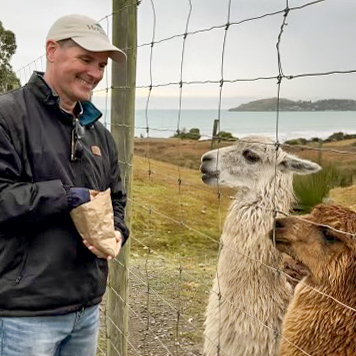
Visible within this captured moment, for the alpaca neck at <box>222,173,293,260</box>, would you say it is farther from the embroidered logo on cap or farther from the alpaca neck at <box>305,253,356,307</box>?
the embroidered logo on cap

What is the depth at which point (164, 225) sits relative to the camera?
9211 millimetres

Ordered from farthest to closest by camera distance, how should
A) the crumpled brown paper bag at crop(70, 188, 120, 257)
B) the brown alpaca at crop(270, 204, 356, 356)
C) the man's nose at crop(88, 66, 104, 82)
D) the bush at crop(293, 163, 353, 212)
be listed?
the bush at crop(293, 163, 353, 212), the brown alpaca at crop(270, 204, 356, 356), the man's nose at crop(88, 66, 104, 82), the crumpled brown paper bag at crop(70, 188, 120, 257)

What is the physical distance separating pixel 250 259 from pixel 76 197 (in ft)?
4.88

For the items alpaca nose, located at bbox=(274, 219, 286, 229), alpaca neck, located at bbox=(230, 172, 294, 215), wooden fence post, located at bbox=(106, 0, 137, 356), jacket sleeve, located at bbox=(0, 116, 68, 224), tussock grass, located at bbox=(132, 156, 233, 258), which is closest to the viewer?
jacket sleeve, located at bbox=(0, 116, 68, 224)

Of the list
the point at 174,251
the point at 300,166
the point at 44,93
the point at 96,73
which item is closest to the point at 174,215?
the point at 174,251

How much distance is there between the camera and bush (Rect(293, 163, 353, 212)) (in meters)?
4.55

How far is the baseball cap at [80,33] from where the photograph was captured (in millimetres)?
2160

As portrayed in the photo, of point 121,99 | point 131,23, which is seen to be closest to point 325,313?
point 121,99

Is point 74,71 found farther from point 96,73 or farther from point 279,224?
point 279,224

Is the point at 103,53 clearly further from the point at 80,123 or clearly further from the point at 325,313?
the point at 325,313

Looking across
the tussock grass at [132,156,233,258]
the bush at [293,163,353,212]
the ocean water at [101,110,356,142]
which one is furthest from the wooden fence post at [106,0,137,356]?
the tussock grass at [132,156,233,258]

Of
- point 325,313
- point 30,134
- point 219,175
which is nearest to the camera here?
point 30,134

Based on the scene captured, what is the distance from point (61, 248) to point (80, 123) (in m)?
0.49

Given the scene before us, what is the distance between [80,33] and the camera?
2170mm
